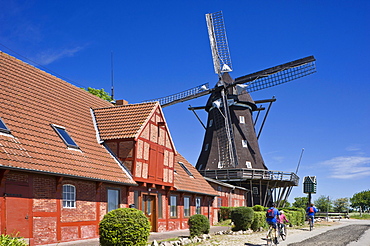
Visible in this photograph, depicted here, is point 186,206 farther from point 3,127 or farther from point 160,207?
point 3,127

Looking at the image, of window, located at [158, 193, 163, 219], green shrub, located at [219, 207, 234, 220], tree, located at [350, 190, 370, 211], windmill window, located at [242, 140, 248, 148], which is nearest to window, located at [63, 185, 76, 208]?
window, located at [158, 193, 163, 219]

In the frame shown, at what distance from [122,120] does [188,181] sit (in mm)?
7798

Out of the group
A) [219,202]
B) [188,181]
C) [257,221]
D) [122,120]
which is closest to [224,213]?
[219,202]

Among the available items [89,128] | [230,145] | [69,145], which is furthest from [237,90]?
[69,145]

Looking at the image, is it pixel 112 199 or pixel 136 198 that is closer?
pixel 112 199

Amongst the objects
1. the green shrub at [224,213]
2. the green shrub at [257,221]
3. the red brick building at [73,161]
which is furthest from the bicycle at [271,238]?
the green shrub at [224,213]

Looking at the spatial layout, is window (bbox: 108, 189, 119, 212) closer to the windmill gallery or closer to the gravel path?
the windmill gallery

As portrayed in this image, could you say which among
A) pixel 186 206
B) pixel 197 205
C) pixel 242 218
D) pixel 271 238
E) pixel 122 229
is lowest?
pixel 242 218

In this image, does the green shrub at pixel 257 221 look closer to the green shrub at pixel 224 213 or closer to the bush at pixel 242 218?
the bush at pixel 242 218

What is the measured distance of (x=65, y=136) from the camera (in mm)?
18562

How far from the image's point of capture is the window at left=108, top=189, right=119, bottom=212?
19.2 metres

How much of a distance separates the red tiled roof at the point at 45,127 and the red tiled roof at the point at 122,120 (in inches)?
22.8

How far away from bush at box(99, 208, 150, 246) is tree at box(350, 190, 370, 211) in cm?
8285

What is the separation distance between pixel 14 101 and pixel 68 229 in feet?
17.8
